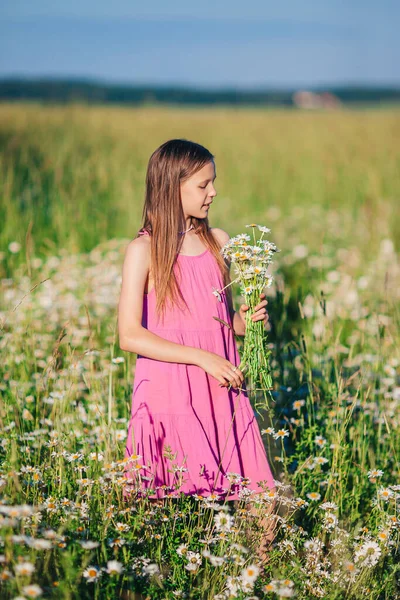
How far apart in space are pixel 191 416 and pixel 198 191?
80 cm

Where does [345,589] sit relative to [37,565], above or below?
below

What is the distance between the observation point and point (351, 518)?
2635mm

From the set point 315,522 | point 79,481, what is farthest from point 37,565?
point 315,522

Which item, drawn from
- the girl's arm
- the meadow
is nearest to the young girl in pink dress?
the girl's arm

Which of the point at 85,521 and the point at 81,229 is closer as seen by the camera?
the point at 85,521

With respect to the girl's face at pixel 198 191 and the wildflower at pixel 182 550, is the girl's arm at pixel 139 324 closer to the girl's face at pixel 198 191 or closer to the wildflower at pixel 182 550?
the girl's face at pixel 198 191

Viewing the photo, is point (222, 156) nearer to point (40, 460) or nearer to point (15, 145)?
point (15, 145)

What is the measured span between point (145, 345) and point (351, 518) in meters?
1.10

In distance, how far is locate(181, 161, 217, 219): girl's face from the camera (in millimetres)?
2430

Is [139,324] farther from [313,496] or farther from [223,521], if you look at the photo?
[313,496]

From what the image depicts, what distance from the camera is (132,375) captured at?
150 inches

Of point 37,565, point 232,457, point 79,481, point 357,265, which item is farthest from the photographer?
point 357,265

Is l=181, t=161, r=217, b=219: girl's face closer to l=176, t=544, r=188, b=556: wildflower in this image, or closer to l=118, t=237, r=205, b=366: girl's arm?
l=118, t=237, r=205, b=366: girl's arm

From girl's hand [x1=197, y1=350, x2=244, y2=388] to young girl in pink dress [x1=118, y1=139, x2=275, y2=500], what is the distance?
22mm
